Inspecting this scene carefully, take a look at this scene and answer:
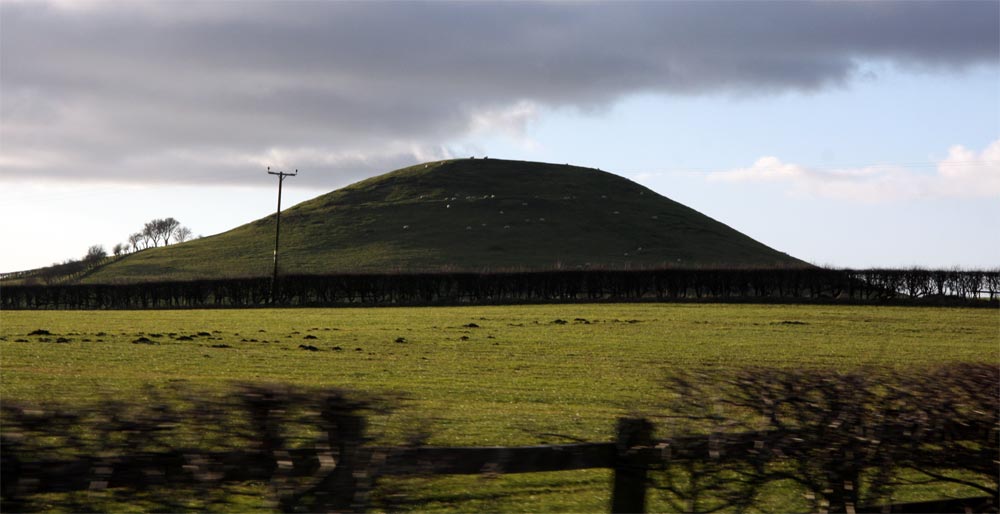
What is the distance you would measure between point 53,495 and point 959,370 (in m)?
6.42

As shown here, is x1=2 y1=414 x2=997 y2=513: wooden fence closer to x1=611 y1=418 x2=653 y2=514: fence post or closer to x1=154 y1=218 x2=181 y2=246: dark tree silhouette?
x1=611 y1=418 x2=653 y2=514: fence post

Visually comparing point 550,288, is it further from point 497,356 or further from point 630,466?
point 630,466

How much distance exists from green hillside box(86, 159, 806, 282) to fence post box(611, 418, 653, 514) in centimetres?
8202

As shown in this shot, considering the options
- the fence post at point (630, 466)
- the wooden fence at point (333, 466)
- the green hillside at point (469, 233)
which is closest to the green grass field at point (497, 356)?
the wooden fence at point (333, 466)

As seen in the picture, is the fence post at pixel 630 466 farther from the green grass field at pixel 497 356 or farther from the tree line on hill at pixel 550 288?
the tree line on hill at pixel 550 288

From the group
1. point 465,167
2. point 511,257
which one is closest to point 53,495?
point 511,257

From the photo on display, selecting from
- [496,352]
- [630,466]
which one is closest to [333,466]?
[630,466]

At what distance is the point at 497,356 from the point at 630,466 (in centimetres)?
2171

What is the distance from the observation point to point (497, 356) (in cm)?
2755

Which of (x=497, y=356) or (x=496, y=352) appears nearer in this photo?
(x=497, y=356)

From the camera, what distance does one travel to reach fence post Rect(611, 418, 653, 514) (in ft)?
19.3

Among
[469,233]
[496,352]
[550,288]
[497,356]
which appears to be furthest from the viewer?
[469,233]

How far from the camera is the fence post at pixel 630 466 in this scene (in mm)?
5871

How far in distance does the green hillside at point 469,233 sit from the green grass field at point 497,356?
43.5m
